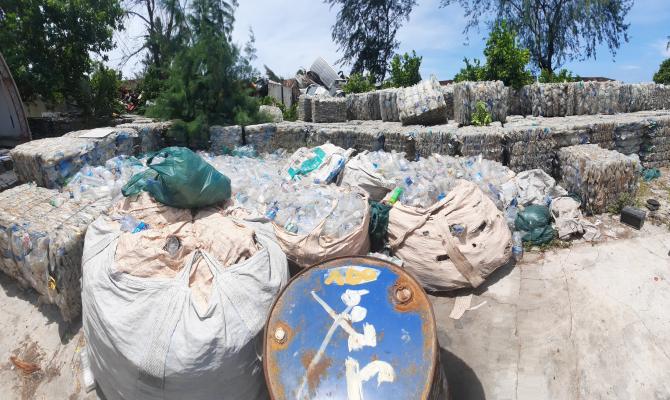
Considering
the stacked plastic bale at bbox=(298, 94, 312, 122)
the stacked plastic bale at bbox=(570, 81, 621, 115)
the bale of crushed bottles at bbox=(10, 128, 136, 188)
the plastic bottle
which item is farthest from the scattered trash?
the bale of crushed bottles at bbox=(10, 128, 136, 188)

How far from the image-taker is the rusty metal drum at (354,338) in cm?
163

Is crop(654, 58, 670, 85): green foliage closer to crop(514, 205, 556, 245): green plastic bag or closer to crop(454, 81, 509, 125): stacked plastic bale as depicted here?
crop(454, 81, 509, 125): stacked plastic bale

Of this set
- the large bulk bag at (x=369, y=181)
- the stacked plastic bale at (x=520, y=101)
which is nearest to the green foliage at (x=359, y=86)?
the stacked plastic bale at (x=520, y=101)

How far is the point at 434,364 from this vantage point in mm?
1644

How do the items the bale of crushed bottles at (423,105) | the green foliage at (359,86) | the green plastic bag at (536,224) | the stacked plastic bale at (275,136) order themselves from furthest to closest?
the green foliage at (359,86) < the stacked plastic bale at (275,136) < the bale of crushed bottles at (423,105) < the green plastic bag at (536,224)

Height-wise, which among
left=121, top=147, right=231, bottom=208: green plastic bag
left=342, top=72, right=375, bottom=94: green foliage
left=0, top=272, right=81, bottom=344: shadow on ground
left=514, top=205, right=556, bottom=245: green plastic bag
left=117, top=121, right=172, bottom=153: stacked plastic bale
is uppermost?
left=342, top=72, right=375, bottom=94: green foliage

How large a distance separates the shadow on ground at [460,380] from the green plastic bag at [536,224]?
1.42 meters

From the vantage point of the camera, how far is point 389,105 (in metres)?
6.04

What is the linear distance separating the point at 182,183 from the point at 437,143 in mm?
2576

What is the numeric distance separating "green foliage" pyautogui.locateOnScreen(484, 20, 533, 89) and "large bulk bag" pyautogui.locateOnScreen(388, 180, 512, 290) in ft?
11.0

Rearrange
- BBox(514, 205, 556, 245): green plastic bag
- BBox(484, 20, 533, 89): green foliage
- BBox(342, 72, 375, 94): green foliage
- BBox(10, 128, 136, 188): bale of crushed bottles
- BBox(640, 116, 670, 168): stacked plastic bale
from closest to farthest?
BBox(514, 205, 556, 245): green plastic bag < BBox(10, 128, 136, 188): bale of crushed bottles < BBox(640, 116, 670, 168): stacked plastic bale < BBox(484, 20, 533, 89): green foliage < BBox(342, 72, 375, 94): green foliage

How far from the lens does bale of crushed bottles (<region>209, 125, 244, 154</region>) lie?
5.09 m

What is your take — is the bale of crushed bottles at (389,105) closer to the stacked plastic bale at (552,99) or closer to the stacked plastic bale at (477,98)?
the stacked plastic bale at (477,98)

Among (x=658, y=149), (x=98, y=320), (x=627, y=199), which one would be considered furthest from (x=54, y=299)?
(x=658, y=149)
